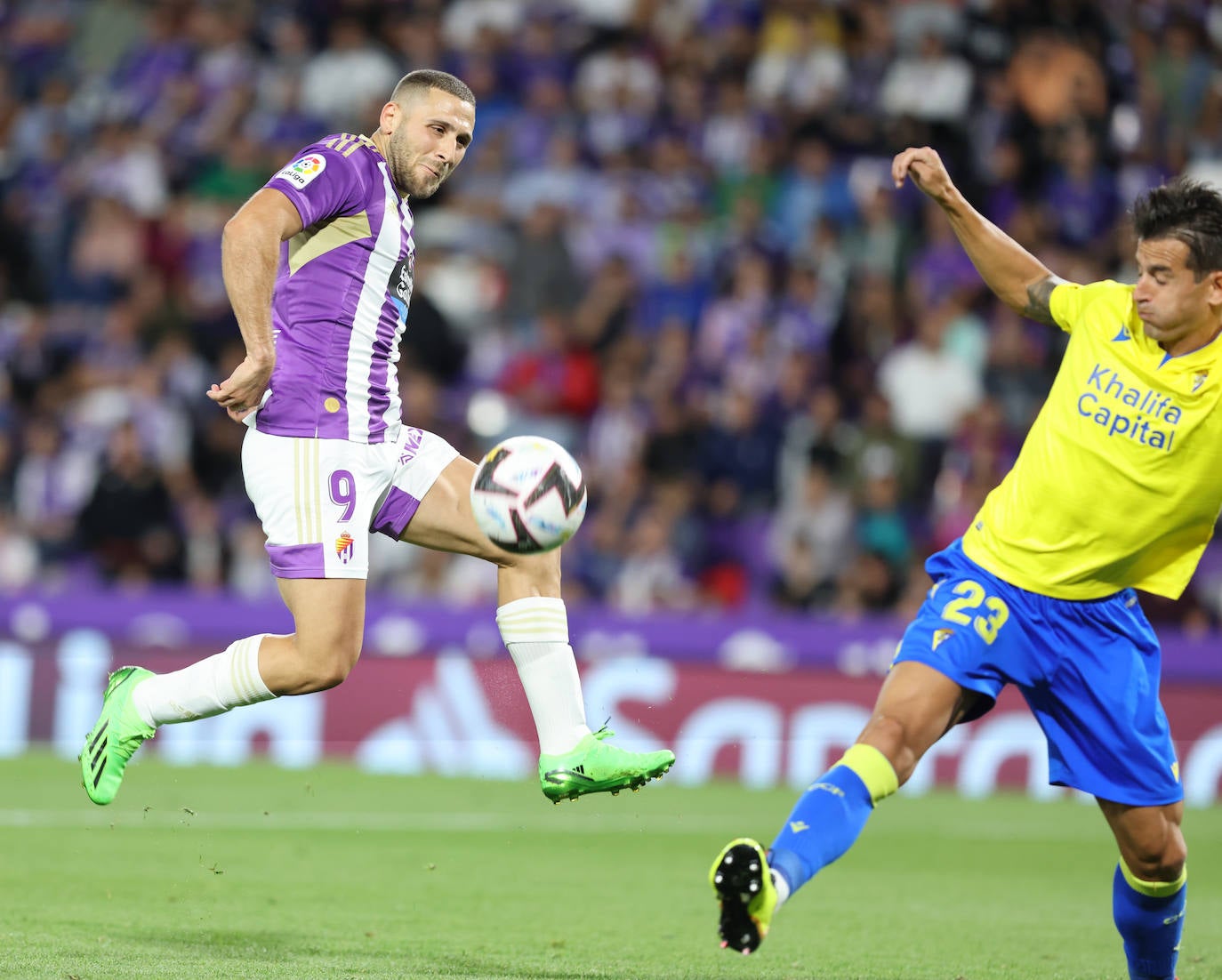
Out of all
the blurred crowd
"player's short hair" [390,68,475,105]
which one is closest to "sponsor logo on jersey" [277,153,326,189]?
"player's short hair" [390,68,475,105]

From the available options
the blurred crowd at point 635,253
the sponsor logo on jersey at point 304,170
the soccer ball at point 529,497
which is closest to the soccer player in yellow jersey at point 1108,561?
the soccer ball at point 529,497

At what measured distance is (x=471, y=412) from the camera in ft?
43.7

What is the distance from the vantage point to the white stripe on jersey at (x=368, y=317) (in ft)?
19.9

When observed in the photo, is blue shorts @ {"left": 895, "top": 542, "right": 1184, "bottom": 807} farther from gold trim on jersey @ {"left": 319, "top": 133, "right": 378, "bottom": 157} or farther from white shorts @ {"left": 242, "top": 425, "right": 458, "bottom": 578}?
gold trim on jersey @ {"left": 319, "top": 133, "right": 378, "bottom": 157}

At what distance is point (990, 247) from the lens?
553cm

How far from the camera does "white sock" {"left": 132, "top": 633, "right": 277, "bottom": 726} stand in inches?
236

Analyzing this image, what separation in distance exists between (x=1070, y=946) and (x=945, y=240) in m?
8.93

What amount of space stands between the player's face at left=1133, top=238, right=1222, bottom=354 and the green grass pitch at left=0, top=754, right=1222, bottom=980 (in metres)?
2.23

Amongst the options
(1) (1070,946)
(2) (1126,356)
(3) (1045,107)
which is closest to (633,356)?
(3) (1045,107)

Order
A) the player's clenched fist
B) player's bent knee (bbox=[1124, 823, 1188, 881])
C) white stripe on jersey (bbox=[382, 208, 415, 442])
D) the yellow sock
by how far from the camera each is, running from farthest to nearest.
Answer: white stripe on jersey (bbox=[382, 208, 415, 442]) → the player's clenched fist → player's bent knee (bbox=[1124, 823, 1188, 881]) → the yellow sock

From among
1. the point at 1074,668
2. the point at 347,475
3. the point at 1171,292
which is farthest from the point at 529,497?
the point at 1171,292

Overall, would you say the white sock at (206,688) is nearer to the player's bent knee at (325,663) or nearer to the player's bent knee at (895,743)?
the player's bent knee at (325,663)

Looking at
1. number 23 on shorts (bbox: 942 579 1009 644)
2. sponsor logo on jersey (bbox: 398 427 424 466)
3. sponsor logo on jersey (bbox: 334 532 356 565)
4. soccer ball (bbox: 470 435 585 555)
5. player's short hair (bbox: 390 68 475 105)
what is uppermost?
player's short hair (bbox: 390 68 475 105)

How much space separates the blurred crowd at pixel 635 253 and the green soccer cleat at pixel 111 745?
6.48 meters
